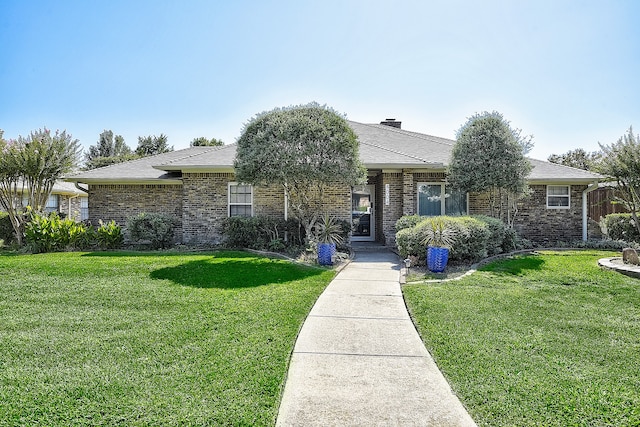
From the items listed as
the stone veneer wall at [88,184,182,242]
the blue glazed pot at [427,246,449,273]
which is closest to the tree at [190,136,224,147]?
the stone veneer wall at [88,184,182,242]

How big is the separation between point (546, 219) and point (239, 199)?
11.4 m

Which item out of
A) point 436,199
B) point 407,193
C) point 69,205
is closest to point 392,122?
point 436,199

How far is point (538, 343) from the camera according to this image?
4.74m

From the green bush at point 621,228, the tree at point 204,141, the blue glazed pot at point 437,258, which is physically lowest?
the blue glazed pot at point 437,258

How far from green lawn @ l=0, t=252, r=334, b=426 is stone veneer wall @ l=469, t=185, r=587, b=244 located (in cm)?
972

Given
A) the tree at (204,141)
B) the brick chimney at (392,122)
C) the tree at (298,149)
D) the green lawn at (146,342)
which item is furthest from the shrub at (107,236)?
the tree at (204,141)

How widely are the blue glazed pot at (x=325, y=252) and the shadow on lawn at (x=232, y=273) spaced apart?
0.76 meters

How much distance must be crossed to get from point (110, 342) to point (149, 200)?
11403 mm

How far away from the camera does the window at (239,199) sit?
46.6 ft

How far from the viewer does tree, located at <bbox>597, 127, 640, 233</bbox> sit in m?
10.8

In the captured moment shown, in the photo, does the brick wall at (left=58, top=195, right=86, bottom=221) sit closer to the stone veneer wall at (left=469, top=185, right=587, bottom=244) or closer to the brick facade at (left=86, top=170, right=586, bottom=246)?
the brick facade at (left=86, top=170, right=586, bottom=246)

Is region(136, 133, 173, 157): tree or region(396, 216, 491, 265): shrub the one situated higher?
region(136, 133, 173, 157): tree

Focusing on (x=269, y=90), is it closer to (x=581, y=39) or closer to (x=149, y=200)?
(x=149, y=200)

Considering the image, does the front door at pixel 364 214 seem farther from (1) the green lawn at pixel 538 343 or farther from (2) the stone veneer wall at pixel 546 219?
(1) the green lawn at pixel 538 343
